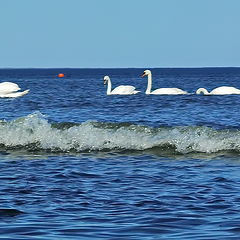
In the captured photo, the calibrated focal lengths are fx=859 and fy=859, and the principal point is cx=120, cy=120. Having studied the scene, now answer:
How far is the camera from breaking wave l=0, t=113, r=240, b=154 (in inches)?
718

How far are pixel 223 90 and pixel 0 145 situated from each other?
2797cm

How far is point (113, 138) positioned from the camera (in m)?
19.4

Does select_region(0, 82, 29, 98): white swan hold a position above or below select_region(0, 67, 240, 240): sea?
below

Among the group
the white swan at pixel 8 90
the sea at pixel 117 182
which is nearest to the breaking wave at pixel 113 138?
the sea at pixel 117 182

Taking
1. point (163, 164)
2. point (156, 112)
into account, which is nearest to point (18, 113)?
point (156, 112)

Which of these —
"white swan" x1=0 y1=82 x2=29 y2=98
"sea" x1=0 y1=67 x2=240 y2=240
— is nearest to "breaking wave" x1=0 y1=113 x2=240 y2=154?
"sea" x1=0 y1=67 x2=240 y2=240

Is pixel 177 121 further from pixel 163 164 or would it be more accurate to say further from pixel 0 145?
pixel 163 164

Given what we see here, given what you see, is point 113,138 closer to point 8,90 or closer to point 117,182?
point 117,182

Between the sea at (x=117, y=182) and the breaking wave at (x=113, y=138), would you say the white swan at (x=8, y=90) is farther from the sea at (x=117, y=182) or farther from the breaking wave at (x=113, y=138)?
the breaking wave at (x=113, y=138)

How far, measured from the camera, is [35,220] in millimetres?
9602

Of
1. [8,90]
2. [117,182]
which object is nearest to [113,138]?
[117,182]

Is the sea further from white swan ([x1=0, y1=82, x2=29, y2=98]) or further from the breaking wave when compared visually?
white swan ([x1=0, y1=82, x2=29, y2=98])

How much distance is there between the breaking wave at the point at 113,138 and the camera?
18234 mm

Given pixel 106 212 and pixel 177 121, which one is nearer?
pixel 106 212
